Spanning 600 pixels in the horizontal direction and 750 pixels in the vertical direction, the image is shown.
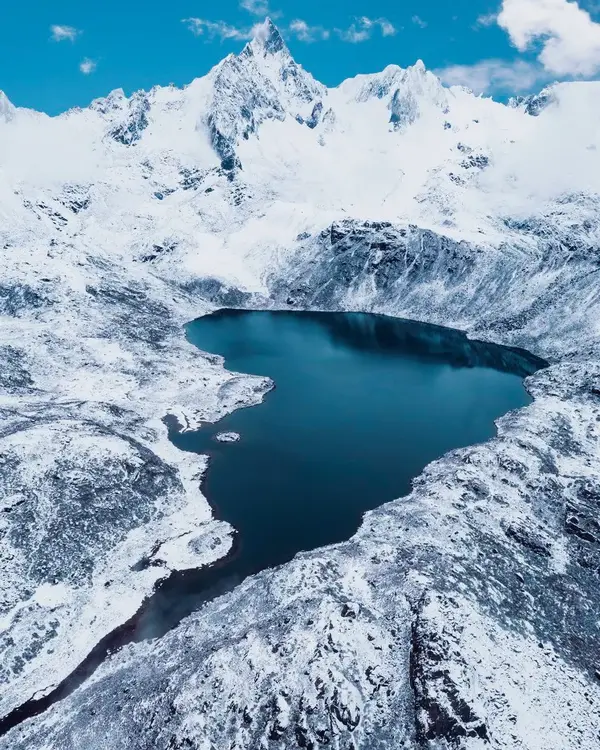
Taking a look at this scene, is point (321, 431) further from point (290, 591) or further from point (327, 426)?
point (290, 591)

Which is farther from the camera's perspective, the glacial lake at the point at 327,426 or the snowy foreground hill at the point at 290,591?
the glacial lake at the point at 327,426

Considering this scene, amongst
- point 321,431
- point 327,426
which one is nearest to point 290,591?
point 321,431

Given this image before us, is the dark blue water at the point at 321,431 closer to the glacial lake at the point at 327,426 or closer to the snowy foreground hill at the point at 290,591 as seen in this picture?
the glacial lake at the point at 327,426

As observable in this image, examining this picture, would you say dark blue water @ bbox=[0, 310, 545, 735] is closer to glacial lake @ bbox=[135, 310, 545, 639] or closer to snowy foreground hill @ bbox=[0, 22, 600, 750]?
glacial lake @ bbox=[135, 310, 545, 639]

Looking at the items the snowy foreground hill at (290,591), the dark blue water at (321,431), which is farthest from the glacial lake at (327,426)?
the snowy foreground hill at (290,591)

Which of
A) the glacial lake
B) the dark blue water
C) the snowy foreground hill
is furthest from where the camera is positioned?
the glacial lake

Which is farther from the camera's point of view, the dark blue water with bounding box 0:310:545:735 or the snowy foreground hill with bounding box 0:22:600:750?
the dark blue water with bounding box 0:310:545:735

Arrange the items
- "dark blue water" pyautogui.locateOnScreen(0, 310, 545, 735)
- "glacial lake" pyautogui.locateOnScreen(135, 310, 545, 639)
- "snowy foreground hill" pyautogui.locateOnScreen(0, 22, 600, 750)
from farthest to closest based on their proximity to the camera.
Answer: "glacial lake" pyautogui.locateOnScreen(135, 310, 545, 639), "dark blue water" pyautogui.locateOnScreen(0, 310, 545, 735), "snowy foreground hill" pyautogui.locateOnScreen(0, 22, 600, 750)

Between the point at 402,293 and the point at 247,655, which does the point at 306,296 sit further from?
the point at 247,655

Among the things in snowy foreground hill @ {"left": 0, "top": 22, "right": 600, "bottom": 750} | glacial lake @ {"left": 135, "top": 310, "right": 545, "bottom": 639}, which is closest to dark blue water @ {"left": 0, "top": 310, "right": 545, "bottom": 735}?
glacial lake @ {"left": 135, "top": 310, "right": 545, "bottom": 639}
